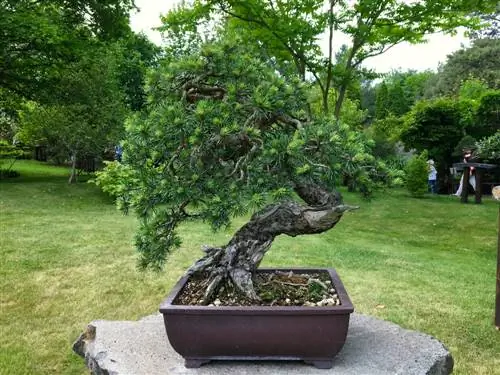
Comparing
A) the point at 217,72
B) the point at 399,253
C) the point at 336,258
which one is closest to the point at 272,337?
the point at 217,72

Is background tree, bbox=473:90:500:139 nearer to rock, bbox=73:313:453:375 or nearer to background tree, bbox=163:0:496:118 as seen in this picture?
background tree, bbox=163:0:496:118

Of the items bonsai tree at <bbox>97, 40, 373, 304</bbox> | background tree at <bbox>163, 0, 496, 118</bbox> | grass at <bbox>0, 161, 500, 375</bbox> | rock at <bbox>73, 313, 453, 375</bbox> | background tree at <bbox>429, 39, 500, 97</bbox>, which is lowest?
grass at <bbox>0, 161, 500, 375</bbox>

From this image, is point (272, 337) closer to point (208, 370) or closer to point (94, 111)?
point (208, 370)

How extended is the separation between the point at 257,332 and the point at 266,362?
0.24 metres

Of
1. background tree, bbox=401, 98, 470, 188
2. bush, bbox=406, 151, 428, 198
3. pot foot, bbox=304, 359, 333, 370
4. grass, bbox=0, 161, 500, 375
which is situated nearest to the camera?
pot foot, bbox=304, 359, 333, 370

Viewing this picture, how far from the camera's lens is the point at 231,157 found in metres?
2.41

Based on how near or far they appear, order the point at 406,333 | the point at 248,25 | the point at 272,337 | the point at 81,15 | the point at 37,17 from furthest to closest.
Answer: the point at 81,15 → the point at 37,17 → the point at 248,25 → the point at 406,333 → the point at 272,337

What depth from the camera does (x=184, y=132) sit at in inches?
84.0

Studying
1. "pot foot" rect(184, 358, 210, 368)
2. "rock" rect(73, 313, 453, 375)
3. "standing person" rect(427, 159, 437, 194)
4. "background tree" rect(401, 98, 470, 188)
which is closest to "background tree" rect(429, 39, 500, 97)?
"background tree" rect(401, 98, 470, 188)

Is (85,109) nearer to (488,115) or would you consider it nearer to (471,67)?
(488,115)

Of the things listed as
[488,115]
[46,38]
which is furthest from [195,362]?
[488,115]

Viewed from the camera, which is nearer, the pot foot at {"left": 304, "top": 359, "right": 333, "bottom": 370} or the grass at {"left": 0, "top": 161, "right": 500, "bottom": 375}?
the pot foot at {"left": 304, "top": 359, "right": 333, "bottom": 370}

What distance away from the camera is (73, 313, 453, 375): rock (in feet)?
7.26

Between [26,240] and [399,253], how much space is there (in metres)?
4.80
